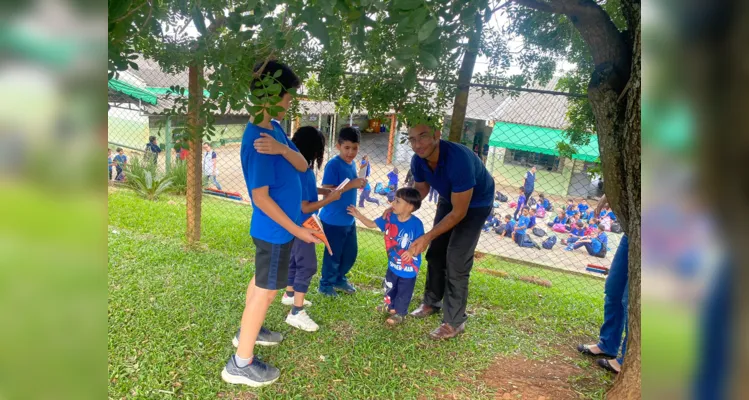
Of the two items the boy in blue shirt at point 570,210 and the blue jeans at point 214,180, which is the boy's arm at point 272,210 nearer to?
the blue jeans at point 214,180

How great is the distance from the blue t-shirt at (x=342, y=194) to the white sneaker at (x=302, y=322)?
0.82 metres

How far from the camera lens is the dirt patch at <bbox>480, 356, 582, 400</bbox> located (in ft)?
8.82

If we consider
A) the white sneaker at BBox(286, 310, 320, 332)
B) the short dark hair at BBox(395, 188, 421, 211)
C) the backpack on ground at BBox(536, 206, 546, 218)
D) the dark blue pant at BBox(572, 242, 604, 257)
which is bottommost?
the dark blue pant at BBox(572, 242, 604, 257)

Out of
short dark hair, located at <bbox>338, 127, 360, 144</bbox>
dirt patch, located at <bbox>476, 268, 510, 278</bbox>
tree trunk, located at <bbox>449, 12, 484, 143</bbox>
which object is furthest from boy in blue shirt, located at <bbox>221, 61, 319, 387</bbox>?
dirt patch, located at <bbox>476, 268, 510, 278</bbox>

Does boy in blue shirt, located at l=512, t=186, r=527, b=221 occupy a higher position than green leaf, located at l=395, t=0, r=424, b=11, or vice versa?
green leaf, located at l=395, t=0, r=424, b=11

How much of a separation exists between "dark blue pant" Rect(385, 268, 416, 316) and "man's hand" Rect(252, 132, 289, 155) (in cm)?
143

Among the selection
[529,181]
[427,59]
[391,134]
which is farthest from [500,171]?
[427,59]

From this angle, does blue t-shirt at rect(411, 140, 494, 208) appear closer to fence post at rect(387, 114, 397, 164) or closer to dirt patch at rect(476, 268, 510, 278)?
fence post at rect(387, 114, 397, 164)

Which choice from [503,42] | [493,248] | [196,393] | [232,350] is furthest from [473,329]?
[493,248]

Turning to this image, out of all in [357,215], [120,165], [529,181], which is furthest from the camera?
[529,181]

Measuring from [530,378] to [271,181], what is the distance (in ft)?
6.49

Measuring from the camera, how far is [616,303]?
3.00 meters

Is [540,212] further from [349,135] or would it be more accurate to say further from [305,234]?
[305,234]

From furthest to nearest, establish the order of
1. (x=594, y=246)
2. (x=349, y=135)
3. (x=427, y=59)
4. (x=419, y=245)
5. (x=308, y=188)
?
(x=594, y=246)
(x=349, y=135)
(x=308, y=188)
(x=419, y=245)
(x=427, y=59)
